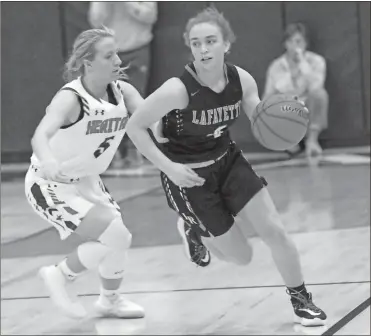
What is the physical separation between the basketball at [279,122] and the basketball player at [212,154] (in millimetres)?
114

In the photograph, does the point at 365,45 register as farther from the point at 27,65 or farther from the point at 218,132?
the point at 218,132

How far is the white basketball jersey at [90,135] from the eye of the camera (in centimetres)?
244

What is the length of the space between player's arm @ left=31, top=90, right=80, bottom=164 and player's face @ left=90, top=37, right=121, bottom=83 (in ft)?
0.41

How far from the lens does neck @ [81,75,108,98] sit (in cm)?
238

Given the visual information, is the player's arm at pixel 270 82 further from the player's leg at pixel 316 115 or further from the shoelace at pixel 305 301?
the shoelace at pixel 305 301

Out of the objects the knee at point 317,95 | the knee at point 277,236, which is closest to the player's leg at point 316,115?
the knee at point 317,95

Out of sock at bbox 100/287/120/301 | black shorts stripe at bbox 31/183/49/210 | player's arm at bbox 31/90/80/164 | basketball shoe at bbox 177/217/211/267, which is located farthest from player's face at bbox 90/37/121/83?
sock at bbox 100/287/120/301

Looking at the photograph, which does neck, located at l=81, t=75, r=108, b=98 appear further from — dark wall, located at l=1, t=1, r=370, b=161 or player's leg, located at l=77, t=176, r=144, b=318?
player's leg, located at l=77, t=176, r=144, b=318

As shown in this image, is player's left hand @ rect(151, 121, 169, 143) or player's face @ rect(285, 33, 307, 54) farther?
player's face @ rect(285, 33, 307, 54)

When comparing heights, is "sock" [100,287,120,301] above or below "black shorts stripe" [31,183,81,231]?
below

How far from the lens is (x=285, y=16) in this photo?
598 centimetres

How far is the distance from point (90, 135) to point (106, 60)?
0.92ft

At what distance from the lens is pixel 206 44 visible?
236cm

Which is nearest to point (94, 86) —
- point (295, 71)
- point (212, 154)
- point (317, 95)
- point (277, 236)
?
point (212, 154)
